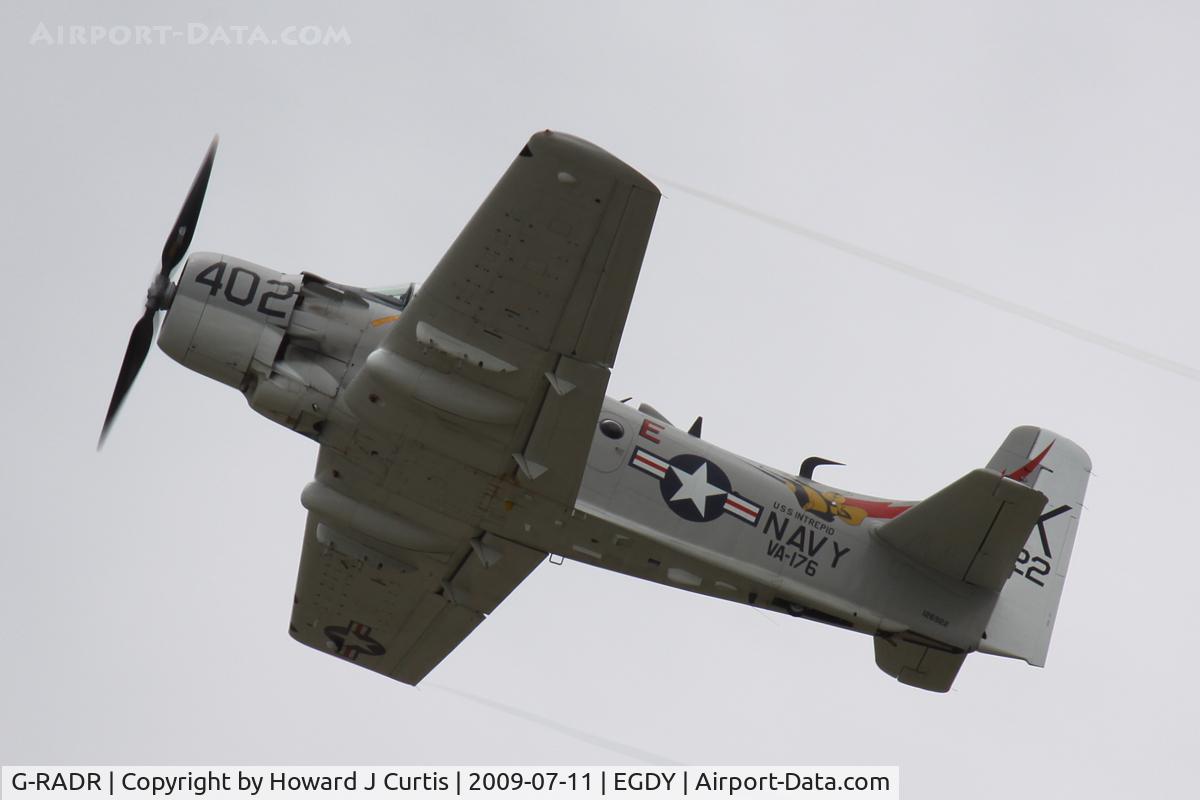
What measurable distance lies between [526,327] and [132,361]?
15.6ft

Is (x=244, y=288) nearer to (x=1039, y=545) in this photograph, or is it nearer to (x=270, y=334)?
(x=270, y=334)

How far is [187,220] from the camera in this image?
603 inches

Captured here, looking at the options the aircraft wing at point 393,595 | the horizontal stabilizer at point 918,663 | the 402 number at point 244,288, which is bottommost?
the aircraft wing at point 393,595

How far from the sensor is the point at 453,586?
17344mm

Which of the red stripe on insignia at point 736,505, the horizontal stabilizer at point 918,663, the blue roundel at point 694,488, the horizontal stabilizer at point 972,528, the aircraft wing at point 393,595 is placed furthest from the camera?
the aircraft wing at point 393,595

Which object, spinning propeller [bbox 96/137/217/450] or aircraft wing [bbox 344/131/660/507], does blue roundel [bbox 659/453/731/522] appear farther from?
spinning propeller [bbox 96/137/217/450]

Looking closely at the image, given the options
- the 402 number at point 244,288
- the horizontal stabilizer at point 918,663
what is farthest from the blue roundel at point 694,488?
the 402 number at point 244,288

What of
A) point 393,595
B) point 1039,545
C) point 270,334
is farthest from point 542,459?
point 1039,545

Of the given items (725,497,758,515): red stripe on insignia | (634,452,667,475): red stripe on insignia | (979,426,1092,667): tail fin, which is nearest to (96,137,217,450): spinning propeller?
(634,452,667,475): red stripe on insignia

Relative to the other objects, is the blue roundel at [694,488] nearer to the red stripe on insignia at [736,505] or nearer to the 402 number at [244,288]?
the red stripe on insignia at [736,505]

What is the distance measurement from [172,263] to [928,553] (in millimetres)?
9175

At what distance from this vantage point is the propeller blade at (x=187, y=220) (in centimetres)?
1505

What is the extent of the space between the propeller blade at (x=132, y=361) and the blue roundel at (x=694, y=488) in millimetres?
5970

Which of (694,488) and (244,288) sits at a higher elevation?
(244,288)
